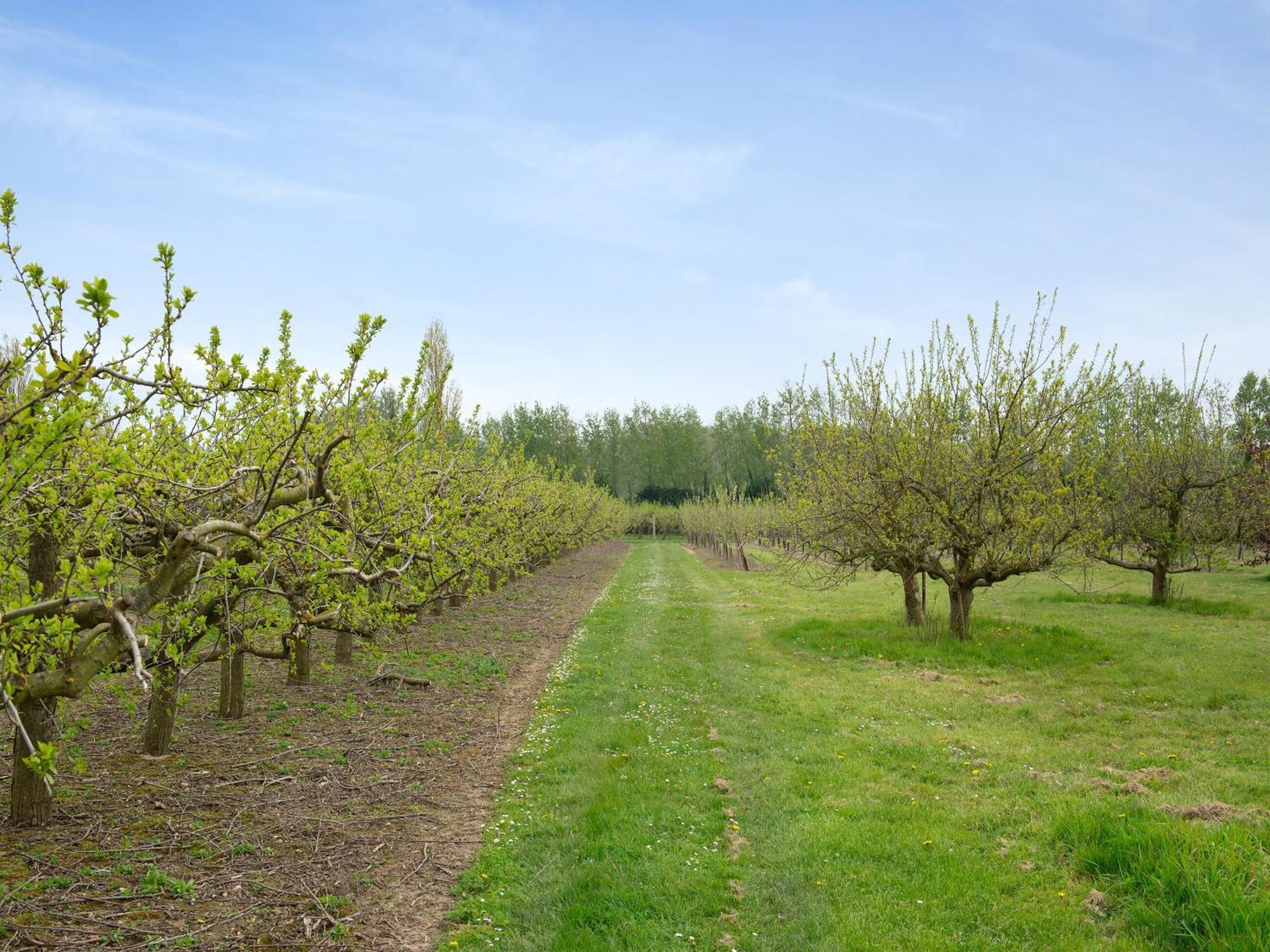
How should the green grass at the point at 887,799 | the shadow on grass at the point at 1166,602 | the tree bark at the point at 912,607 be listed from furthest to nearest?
the shadow on grass at the point at 1166,602 < the tree bark at the point at 912,607 < the green grass at the point at 887,799

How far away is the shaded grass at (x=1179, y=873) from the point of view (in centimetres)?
524

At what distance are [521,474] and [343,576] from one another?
53.3ft

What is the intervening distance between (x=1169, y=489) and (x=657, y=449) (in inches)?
3471

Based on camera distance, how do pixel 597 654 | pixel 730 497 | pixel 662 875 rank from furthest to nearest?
pixel 730 497 → pixel 597 654 → pixel 662 875

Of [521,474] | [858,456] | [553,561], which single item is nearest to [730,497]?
[553,561]

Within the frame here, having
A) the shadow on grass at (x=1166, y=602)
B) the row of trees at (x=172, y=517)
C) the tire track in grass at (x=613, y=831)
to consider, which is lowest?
the tire track in grass at (x=613, y=831)

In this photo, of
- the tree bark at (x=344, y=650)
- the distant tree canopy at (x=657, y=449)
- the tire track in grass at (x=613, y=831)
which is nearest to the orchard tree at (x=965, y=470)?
the tire track in grass at (x=613, y=831)

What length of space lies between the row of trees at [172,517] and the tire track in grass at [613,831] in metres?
2.93

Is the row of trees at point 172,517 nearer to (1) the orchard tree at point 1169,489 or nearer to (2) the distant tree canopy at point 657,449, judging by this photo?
(1) the orchard tree at point 1169,489

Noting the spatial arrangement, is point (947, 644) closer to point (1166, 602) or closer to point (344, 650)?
point (1166, 602)

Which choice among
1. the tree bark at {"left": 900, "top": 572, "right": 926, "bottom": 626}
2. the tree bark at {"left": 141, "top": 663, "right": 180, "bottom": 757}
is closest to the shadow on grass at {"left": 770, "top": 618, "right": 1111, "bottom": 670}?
the tree bark at {"left": 900, "top": 572, "right": 926, "bottom": 626}

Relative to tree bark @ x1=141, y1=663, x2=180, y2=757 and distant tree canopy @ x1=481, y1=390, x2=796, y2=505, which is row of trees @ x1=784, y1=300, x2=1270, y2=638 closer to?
tree bark @ x1=141, y1=663, x2=180, y2=757

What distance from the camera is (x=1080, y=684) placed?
13.6m

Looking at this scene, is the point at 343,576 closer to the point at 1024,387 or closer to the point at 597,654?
the point at 597,654
